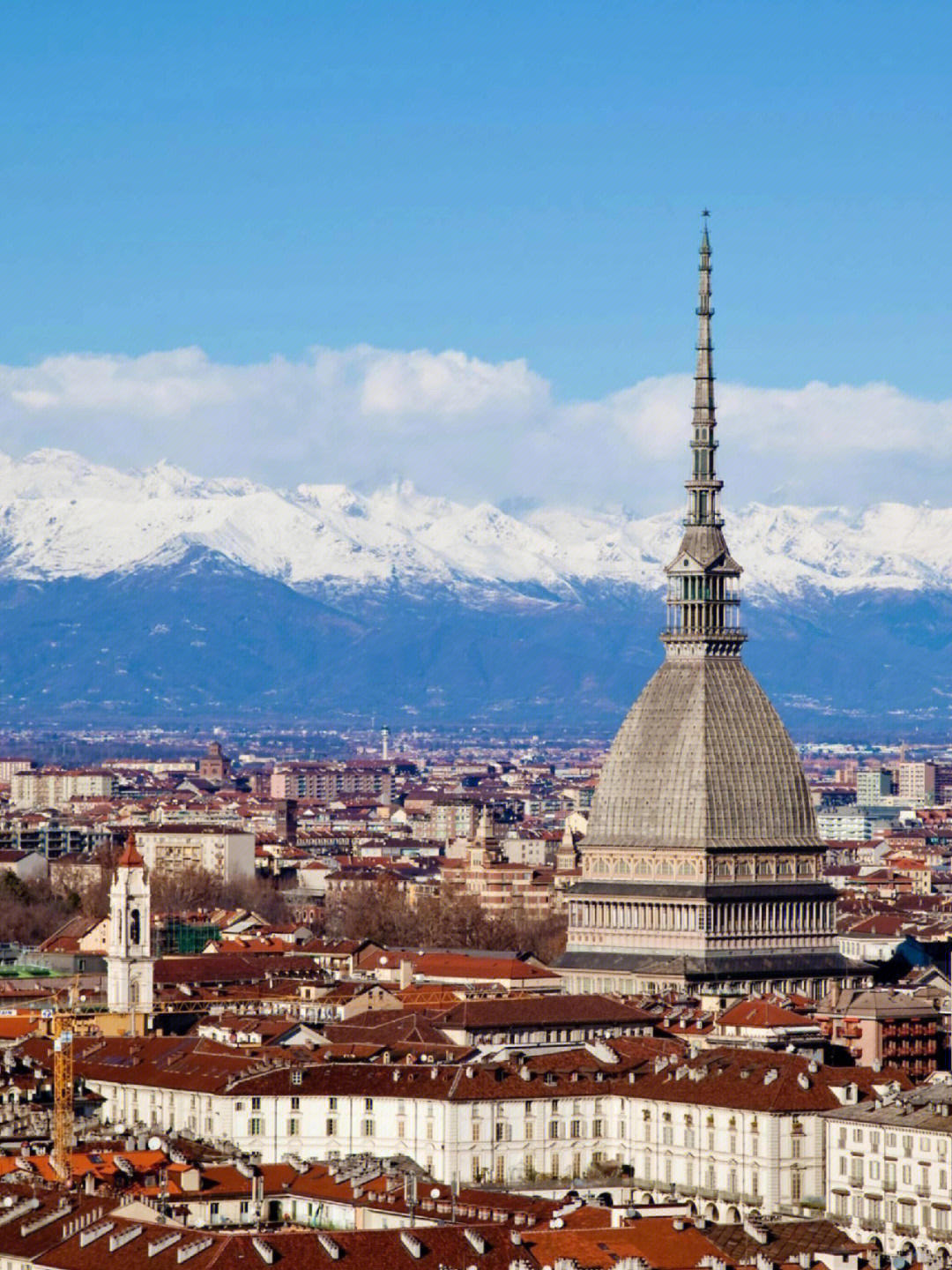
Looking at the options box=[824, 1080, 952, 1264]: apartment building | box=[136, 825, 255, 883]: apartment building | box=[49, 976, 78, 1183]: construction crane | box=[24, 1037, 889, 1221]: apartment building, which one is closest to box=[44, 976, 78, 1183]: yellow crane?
box=[49, 976, 78, 1183]: construction crane

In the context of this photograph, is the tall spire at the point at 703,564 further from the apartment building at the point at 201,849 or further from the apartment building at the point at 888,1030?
the apartment building at the point at 201,849

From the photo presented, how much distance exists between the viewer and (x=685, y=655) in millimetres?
128375

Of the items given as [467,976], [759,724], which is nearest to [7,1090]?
[467,976]

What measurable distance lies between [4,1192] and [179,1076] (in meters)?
20.9

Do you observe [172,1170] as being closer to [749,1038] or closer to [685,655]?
[749,1038]

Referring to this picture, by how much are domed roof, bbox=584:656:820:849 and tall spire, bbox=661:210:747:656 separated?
0.69m

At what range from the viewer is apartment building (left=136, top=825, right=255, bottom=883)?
584ft

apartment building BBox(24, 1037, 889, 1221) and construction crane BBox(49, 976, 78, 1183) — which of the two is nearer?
construction crane BBox(49, 976, 78, 1183)

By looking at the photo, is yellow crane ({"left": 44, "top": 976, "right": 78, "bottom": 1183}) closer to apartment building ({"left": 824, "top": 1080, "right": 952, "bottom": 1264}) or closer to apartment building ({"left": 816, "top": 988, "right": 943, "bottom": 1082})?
apartment building ({"left": 824, "top": 1080, "right": 952, "bottom": 1264})

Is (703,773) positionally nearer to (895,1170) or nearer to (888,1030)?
(888,1030)

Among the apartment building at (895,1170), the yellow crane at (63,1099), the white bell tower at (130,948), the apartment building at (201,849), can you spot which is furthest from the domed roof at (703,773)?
the apartment building at (201,849)

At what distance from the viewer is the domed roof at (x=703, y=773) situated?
124875 mm

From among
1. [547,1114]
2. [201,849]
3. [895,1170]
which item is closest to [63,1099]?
[547,1114]

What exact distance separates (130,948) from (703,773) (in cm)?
2126
